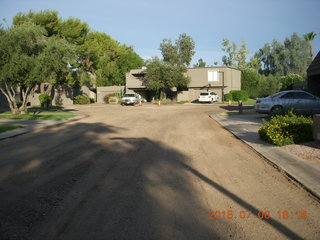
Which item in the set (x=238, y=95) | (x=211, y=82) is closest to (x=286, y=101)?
(x=238, y=95)

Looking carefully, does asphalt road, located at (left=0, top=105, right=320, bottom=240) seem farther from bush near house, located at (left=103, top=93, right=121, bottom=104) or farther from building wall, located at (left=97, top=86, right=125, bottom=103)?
building wall, located at (left=97, top=86, right=125, bottom=103)

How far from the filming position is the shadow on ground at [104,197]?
3.64 meters

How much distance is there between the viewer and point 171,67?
4347 cm

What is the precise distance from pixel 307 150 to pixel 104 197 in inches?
236

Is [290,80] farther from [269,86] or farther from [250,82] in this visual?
[250,82]

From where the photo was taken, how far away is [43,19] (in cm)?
3753

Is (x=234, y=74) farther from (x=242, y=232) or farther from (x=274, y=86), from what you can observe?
(x=242, y=232)

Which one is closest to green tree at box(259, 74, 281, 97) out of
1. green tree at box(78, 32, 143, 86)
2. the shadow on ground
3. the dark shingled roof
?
green tree at box(78, 32, 143, 86)

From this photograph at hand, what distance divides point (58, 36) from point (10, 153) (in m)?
35.6

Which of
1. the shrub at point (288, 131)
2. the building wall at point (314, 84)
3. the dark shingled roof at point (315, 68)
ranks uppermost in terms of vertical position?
the dark shingled roof at point (315, 68)

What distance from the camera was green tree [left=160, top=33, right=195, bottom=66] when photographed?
4691 centimetres

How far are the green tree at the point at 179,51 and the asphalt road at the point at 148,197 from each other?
3996cm
